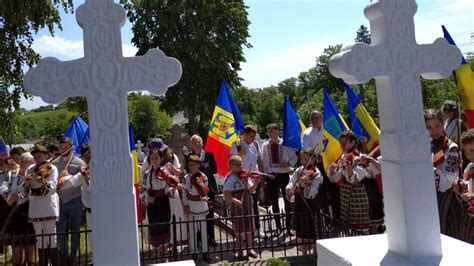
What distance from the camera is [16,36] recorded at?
41.0ft

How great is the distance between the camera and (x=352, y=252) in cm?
340

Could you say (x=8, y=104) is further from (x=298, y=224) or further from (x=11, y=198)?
(x=298, y=224)

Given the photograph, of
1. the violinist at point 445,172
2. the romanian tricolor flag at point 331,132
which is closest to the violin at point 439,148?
the violinist at point 445,172

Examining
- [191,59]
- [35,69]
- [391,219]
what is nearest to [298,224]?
[391,219]

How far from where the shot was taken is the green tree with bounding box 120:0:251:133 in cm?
2562

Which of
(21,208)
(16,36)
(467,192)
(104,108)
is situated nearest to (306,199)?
(467,192)

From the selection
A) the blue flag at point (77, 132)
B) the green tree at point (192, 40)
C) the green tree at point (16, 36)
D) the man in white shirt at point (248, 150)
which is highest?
the green tree at point (192, 40)

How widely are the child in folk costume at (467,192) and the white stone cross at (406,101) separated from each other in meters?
1.49

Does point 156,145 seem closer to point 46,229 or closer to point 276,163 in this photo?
point 46,229

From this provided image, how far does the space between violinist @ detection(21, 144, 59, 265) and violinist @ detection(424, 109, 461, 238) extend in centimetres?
497

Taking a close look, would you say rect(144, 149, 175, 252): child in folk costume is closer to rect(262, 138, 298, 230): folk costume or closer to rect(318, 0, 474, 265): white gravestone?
rect(262, 138, 298, 230): folk costume

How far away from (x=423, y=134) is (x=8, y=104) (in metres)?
12.6

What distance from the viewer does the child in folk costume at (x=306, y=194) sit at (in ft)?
21.6

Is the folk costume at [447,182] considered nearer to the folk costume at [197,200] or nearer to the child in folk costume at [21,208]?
the folk costume at [197,200]
